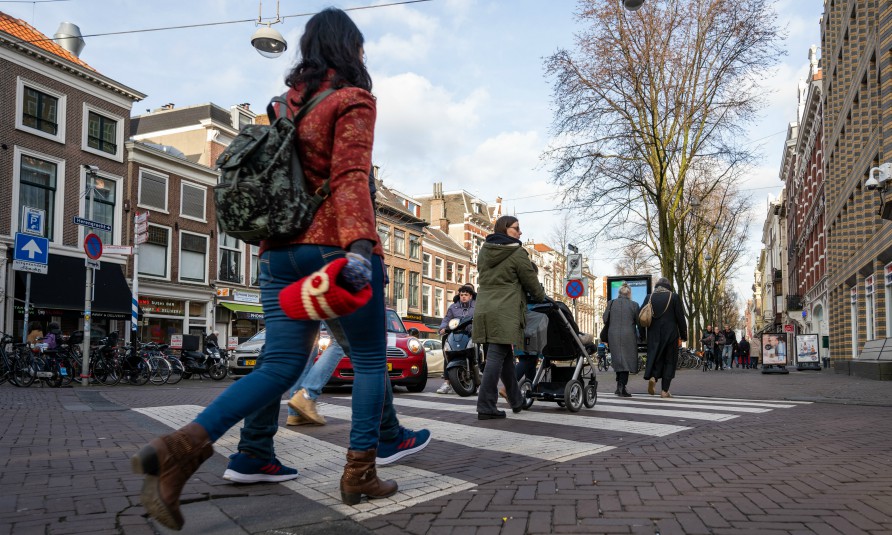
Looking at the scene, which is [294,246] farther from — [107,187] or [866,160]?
[107,187]

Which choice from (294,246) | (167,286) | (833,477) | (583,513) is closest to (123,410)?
(294,246)

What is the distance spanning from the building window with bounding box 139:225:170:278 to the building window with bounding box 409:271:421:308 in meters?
23.1

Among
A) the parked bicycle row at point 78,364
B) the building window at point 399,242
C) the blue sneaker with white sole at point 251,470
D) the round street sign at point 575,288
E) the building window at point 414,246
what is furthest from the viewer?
the building window at point 414,246

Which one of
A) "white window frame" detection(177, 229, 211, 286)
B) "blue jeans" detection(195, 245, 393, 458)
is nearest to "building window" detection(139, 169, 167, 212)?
"white window frame" detection(177, 229, 211, 286)

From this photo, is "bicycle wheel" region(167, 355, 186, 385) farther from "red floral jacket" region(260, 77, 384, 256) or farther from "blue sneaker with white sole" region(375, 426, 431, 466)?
"red floral jacket" region(260, 77, 384, 256)

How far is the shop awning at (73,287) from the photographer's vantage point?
920 inches

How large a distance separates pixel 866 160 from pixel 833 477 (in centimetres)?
2150

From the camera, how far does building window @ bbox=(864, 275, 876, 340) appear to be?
2238 centimetres

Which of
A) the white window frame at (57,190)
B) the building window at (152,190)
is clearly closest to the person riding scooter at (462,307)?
the white window frame at (57,190)

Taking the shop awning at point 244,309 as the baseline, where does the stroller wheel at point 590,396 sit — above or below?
below

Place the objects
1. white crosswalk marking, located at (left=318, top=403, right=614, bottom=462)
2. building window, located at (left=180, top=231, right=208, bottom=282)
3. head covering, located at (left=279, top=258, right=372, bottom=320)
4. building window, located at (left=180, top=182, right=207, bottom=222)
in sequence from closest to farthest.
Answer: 1. head covering, located at (left=279, top=258, right=372, bottom=320)
2. white crosswalk marking, located at (left=318, top=403, right=614, bottom=462)
3. building window, located at (left=180, top=231, right=208, bottom=282)
4. building window, located at (left=180, top=182, right=207, bottom=222)

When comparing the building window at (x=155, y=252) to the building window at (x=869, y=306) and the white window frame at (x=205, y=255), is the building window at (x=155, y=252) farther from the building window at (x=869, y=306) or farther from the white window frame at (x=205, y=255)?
the building window at (x=869, y=306)

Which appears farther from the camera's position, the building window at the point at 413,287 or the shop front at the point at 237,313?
the building window at the point at 413,287

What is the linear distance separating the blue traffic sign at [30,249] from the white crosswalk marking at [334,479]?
11972mm
